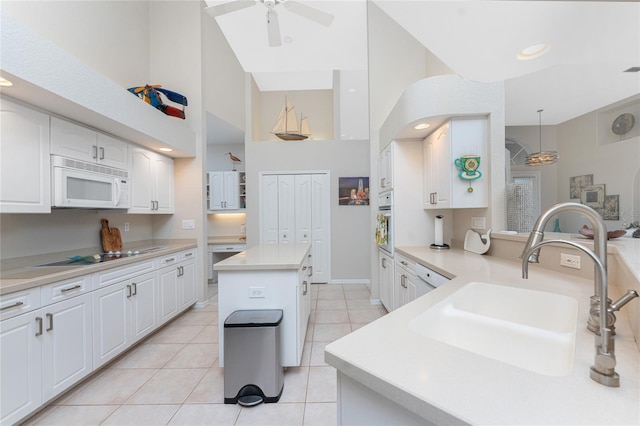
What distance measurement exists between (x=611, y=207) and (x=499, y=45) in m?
1.99

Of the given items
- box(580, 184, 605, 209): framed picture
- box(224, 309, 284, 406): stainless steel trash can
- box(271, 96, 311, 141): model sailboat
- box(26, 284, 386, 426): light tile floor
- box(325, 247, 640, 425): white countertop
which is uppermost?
box(271, 96, 311, 141): model sailboat

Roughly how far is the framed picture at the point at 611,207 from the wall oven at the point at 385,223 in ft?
5.43

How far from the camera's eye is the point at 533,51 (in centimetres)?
62

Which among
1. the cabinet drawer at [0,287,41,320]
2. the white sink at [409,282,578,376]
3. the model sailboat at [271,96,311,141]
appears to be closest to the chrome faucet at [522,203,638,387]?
the white sink at [409,282,578,376]

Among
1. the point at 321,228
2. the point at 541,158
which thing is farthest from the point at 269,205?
the point at 541,158

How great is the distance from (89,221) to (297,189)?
2.89 metres

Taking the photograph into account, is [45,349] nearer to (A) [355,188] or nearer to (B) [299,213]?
(B) [299,213]

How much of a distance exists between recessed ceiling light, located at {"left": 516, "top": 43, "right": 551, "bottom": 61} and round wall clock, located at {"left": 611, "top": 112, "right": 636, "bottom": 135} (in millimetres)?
1822

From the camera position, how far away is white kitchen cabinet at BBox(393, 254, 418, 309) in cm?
222

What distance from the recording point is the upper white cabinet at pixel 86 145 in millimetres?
1983

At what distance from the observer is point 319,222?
15.0ft

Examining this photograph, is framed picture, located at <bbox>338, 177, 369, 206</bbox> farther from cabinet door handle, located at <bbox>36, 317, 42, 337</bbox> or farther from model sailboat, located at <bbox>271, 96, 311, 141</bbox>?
cabinet door handle, located at <bbox>36, 317, 42, 337</bbox>

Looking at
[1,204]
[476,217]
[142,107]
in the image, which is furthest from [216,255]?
[476,217]

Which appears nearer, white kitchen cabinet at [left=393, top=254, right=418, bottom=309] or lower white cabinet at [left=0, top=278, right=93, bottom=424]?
lower white cabinet at [left=0, top=278, right=93, bottom=424]
